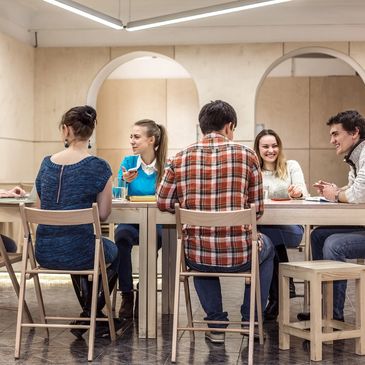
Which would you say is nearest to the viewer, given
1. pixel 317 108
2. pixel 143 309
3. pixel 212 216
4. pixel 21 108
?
pixel 212 216

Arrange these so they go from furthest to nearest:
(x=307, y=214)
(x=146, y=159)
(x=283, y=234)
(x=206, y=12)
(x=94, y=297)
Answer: (x=206, y=12) → (x=146, y=159) → (x=283, y=234) → (x=307, y=214) → (x=94, y=297)

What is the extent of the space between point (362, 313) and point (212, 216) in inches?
42.3

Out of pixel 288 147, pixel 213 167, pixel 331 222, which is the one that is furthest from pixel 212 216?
pixel 288 147

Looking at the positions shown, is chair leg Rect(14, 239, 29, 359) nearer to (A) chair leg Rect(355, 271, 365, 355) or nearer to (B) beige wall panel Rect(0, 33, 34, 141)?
(A) chair leg Rect(355, 271, 365, 355)

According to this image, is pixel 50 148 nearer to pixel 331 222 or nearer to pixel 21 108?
pixel 21 108

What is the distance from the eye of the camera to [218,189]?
13.3 ft

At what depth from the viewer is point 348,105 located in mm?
11672

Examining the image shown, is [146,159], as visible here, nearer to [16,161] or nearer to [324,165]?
[16,161]

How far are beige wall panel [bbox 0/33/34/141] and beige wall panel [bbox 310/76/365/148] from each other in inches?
186

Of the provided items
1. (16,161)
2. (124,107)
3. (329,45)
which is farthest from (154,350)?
(124,107)

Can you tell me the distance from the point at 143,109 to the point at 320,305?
8.02 meters

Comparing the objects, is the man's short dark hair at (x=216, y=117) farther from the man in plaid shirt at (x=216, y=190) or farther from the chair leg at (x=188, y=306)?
the chair leg at (x=188, y=306)

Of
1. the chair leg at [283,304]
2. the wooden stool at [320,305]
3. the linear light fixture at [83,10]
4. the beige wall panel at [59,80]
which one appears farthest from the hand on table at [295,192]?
the beige wall panel at [59,80]

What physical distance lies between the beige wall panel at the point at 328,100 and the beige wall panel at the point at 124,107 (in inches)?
95.5
